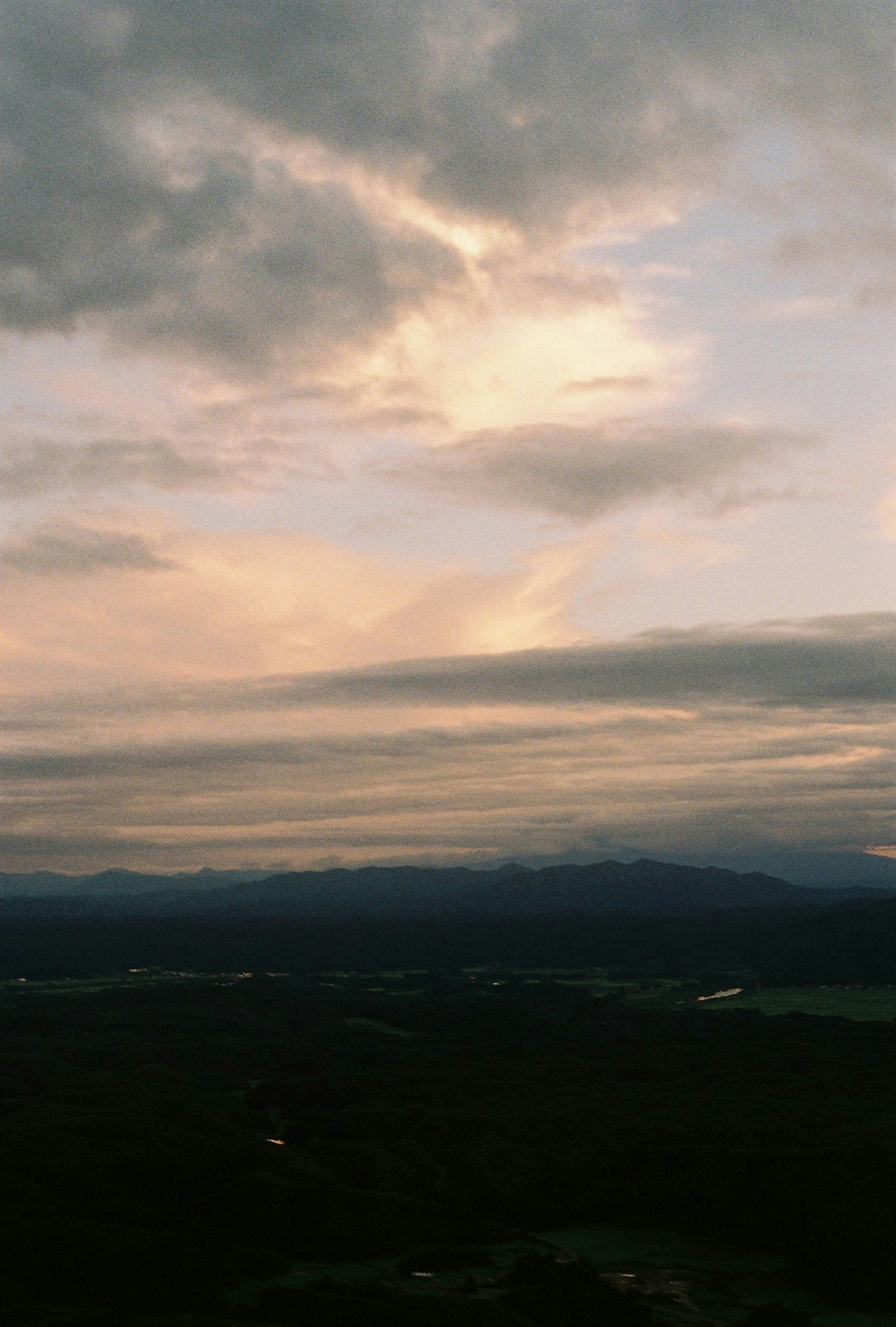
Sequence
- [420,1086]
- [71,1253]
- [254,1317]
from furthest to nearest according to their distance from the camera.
Result: [420,1086] → [71,1253] → [254,1317]

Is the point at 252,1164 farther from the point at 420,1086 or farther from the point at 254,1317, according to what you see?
the point at 420,1086

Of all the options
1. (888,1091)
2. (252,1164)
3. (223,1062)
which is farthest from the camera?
(223,1062)

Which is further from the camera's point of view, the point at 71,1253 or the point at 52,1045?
the point at 52,1045

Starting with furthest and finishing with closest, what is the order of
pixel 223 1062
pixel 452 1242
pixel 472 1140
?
pixel 223 1062, pixel 472 1140, pixel 452 1242

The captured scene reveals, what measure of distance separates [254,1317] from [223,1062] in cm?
10014

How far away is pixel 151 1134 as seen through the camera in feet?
271

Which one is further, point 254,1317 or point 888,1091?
point 888,1091

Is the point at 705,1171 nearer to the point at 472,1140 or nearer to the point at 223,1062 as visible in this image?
the point at 472,1140

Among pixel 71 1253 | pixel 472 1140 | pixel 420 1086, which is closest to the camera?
pixel 71 1253

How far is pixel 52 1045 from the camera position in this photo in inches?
5989

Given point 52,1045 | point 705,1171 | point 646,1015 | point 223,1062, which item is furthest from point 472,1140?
point 646,1015

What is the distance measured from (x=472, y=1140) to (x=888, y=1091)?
42.9 metres

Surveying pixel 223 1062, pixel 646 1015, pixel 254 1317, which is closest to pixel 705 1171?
pixel 254 1317

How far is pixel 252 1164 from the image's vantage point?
257 ft
